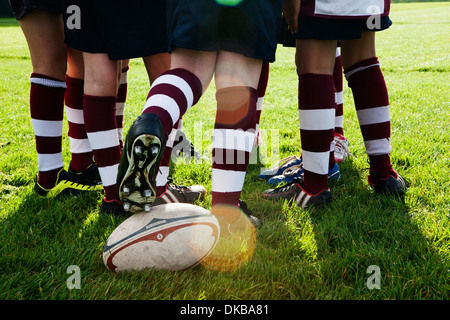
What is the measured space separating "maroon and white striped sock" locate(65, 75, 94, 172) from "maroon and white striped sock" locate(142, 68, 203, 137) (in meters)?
1.16

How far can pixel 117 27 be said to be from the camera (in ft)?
6.31

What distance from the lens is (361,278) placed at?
1.48 m

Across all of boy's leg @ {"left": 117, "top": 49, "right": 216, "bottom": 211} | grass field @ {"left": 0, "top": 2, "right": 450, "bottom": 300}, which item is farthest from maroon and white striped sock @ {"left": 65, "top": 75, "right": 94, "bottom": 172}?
boy's leg @ {"left": 117, "top": 49, "right": 216, "bottom": 211}

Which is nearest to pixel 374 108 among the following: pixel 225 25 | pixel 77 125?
pixel 225 25

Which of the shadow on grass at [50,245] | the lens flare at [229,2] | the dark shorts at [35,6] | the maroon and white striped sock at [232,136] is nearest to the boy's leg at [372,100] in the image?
the maroon and white striped sock at [232,136]

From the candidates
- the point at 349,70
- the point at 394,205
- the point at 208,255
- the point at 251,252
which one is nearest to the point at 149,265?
the point at 208,255

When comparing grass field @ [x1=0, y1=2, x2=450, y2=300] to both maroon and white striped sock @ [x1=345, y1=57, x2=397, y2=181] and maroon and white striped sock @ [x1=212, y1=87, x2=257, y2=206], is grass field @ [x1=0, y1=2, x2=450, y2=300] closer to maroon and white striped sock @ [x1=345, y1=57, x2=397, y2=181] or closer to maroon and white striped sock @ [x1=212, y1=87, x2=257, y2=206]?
maroon and white striped sock @ [x1=345, y1=57, x2=397, y2=181]

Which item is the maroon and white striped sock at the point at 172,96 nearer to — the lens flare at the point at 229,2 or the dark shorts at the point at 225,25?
the dark shorts at the point at 225,25

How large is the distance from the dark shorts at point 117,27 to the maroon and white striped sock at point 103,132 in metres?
0.26

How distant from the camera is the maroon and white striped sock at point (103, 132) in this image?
200cm

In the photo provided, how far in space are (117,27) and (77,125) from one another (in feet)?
2.92

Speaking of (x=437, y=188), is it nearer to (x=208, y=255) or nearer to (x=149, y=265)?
(x=208, y=255)

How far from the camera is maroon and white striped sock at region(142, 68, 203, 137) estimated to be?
143 cm
